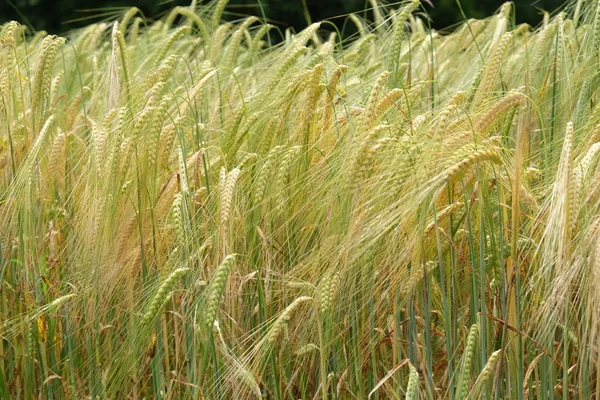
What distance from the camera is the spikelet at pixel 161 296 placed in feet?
4.44

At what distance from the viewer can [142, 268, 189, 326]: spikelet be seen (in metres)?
1.35

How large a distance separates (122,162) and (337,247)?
0.40m

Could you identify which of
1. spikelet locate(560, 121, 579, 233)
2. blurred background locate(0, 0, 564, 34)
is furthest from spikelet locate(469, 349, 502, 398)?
blurred background locate(0, 0, 564, 34)

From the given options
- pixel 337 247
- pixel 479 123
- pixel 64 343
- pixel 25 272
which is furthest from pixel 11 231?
pixel 479 123

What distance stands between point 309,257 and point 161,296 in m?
0.25

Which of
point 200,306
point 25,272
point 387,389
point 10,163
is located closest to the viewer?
point 200,306

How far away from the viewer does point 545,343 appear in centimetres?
145

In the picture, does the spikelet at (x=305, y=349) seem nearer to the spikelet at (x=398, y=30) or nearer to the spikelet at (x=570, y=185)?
the spikelet at (x=570, y=185)

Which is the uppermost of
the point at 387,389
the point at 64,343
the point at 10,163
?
the point at 10,163

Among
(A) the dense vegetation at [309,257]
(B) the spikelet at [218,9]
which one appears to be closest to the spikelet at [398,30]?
(A) the dense vegetation at [309,257]

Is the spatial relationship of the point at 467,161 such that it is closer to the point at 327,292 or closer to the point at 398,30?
the point at 327,292

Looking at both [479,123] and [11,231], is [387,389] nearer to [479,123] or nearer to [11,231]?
[479,123]

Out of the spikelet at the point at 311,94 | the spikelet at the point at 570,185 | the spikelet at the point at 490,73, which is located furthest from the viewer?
the spikelet at the point at 490,73

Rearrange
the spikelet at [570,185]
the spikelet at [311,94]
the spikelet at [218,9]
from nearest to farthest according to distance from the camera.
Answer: the spikelet at [570,185], the spikelet at [311,94], the spikelet at [218,9]
